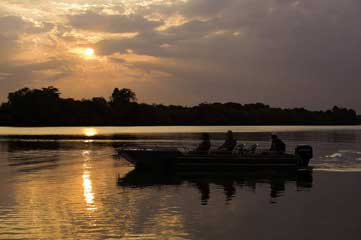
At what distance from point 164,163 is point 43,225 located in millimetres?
15336

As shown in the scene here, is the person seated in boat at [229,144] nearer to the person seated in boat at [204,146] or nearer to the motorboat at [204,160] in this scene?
the motorboat at [204,160]

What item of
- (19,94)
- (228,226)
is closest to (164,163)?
(228,226)

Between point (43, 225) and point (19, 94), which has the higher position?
point (19, 94)

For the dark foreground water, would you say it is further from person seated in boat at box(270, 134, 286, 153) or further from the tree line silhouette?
the tree line silhouette

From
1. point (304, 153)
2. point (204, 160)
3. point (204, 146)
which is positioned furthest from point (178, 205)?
point (304, 153)

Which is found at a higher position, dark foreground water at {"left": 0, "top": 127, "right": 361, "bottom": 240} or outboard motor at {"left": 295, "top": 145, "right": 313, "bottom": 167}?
outboard motor at {"left": 295, "top": 145, "right": 313, "bottom": 167}

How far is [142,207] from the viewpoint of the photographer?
60.1 feet

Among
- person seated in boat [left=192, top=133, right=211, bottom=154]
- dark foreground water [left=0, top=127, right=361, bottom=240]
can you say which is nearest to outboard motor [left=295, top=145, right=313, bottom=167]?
dark foreground water [left=0, top=127, right=361, bottom=240]

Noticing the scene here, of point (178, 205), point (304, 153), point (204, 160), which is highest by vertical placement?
point (304, 153)

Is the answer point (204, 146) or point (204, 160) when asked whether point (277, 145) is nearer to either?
point (204, 146)

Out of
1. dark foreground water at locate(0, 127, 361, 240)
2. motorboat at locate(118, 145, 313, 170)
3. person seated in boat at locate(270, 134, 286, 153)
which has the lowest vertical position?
dark foreground water at locate(0, 127, 361, 240)

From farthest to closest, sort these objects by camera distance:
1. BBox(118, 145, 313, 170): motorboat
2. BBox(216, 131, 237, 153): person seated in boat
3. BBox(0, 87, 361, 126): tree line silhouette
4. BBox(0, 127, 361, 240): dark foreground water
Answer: BBox(0, 87, 361, 126): tree line silhouette, BBox(216, 131, 237, 153): person seated in boat, BBox(118, 145, 313, 170): motorboat, BBox(0, 127, 361, 240): dark foreground water

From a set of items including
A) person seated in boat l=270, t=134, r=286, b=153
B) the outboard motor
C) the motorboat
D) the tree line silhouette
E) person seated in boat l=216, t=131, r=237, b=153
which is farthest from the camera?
the tree line silhouette

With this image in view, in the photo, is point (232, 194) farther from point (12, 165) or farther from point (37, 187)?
point (12, 165)
